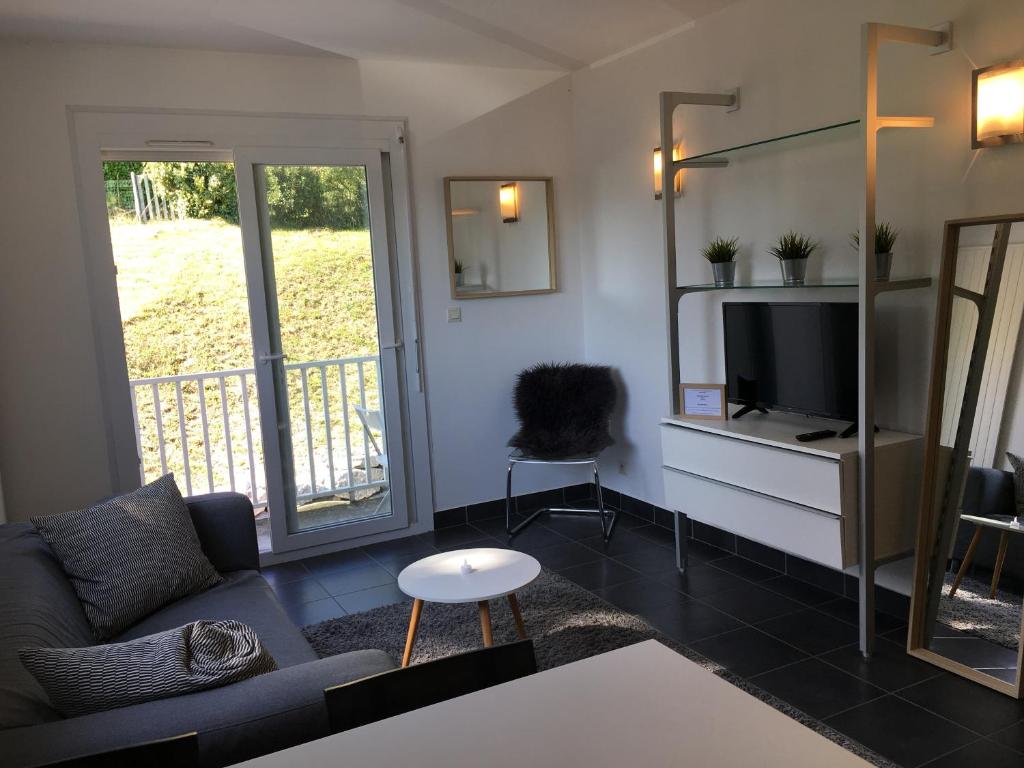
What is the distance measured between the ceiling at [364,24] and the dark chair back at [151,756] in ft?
9.83

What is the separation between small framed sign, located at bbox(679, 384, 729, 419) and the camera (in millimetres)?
3625

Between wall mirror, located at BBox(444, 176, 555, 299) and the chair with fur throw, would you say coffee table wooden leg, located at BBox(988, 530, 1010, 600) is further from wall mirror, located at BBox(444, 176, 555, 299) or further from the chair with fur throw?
wall mirror, located at BBox(444, 176, 555, 299)

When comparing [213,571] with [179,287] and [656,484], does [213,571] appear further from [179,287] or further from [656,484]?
[179,287]

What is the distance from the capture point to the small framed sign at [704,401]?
11.9ft

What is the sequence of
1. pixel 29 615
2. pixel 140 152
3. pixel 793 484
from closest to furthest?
pixel 29 615
pixel 793 484
pixel 140 152

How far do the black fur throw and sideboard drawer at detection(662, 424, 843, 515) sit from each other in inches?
31.1

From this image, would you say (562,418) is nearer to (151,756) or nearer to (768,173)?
(768,173)

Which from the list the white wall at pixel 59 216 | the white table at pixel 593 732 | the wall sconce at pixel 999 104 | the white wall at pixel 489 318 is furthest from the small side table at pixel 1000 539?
the white wall at pixel 59 216

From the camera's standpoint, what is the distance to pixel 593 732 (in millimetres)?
1164

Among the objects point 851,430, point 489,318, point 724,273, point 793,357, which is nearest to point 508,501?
point 489,318

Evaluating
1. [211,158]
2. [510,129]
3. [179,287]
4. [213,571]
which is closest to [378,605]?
[213,571]

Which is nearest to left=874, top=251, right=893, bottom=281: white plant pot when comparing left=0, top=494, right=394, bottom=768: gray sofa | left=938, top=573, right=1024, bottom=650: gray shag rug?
left=938, top=573, right=1024, bottom=650: gray shag rug

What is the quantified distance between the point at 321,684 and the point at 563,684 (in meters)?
0.58

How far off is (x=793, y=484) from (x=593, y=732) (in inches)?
84.6
